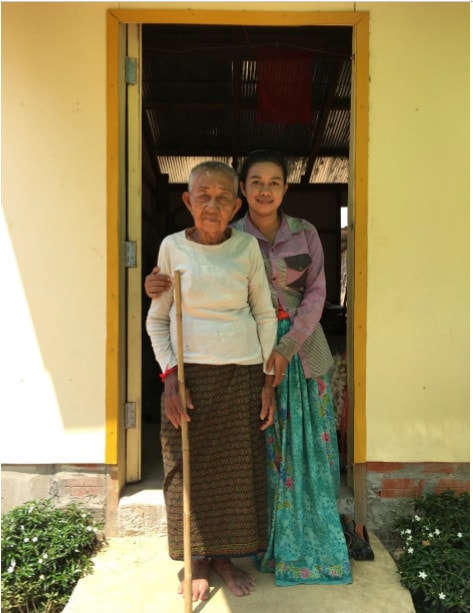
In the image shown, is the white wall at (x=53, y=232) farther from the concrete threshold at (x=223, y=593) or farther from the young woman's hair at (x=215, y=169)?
the young woman's hair at (x=215, y=169)

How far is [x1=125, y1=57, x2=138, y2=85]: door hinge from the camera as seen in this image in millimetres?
2871

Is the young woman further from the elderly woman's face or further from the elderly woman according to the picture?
the elderly woman's face

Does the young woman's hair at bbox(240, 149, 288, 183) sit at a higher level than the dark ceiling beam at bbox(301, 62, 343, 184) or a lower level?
lower

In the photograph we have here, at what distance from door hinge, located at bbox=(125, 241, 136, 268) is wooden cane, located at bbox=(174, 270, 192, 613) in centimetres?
77

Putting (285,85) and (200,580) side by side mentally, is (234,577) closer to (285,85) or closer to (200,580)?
(200,580)

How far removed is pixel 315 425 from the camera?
250 centimetres

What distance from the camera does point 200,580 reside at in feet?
7.70

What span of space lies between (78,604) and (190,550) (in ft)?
1.96

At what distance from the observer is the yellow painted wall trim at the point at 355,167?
277 centimetres

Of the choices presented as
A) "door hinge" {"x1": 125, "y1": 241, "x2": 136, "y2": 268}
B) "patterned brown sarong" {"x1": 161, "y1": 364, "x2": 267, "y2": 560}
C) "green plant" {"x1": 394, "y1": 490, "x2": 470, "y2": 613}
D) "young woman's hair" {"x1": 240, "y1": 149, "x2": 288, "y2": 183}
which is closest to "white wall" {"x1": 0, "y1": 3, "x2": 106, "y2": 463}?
"door hinge" {"x1": 125, "y1": 241, "x2": 136, "y2": 268}

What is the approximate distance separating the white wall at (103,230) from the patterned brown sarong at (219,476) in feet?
2.49

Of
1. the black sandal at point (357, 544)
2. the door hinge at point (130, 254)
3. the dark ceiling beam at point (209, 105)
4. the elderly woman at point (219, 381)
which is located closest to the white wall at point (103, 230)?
the door hinge at point (130, 254)

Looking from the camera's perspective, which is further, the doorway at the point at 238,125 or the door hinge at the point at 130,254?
the doorway at the point at 238,125

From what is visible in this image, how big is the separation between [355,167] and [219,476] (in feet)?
5.73
